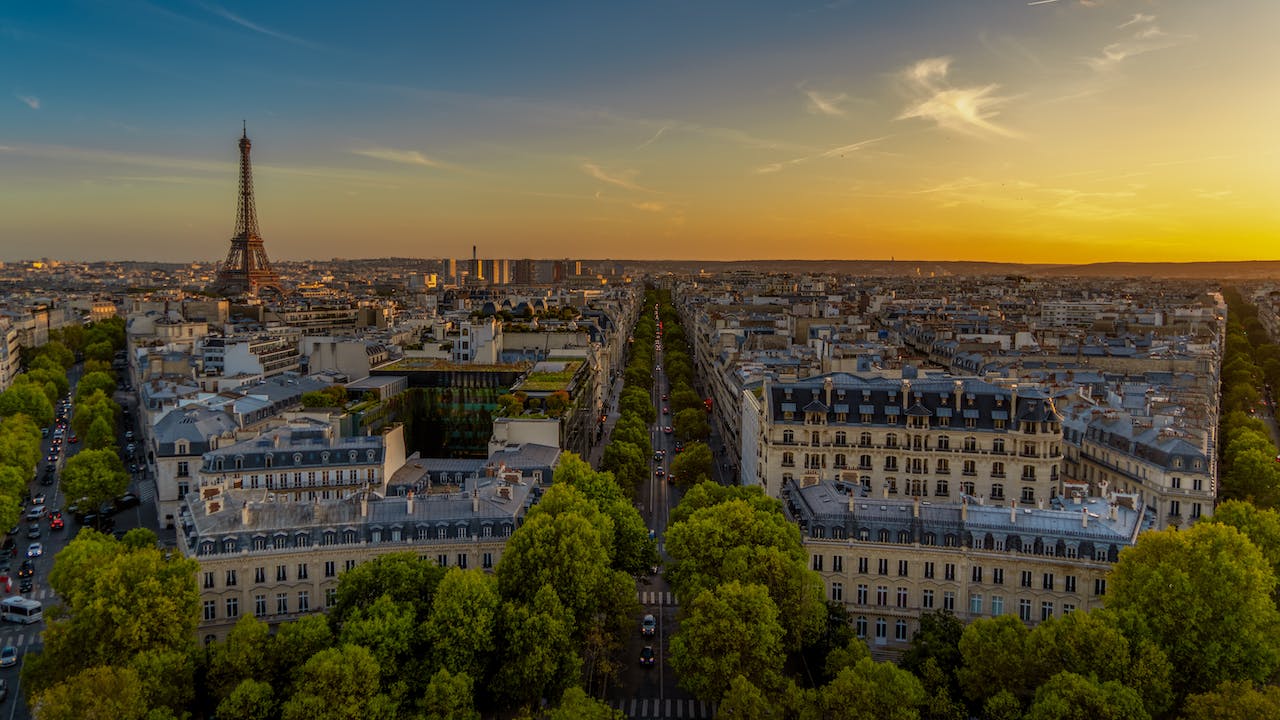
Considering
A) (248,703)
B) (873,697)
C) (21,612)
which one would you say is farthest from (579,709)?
(21,612)

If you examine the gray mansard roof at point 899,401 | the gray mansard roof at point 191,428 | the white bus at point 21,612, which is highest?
the gray mansard roof at point 899,401

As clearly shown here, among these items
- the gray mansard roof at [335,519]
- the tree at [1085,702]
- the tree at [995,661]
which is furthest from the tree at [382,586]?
the tree at [1085,702]

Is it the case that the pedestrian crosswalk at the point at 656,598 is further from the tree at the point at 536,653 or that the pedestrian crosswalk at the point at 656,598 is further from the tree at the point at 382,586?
the tree at the point at 382,586

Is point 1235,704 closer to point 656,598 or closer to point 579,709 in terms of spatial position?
point 579,709

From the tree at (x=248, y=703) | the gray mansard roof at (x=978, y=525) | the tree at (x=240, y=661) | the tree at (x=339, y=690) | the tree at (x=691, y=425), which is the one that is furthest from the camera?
the tree at (x=691, y=425)

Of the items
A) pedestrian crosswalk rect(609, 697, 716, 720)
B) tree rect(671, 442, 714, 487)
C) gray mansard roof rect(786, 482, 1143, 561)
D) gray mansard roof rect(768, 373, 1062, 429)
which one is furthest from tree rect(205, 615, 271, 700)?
tree rect(671, 442, 714, 487)

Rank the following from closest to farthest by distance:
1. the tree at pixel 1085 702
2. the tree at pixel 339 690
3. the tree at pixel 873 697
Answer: the tree at pixel 1085 702
the tree at pixel 339 690
the tree at pixel 873 697

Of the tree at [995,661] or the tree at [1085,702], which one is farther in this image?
the tree at [995,661]

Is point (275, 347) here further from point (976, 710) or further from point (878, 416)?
point (976, 710)
